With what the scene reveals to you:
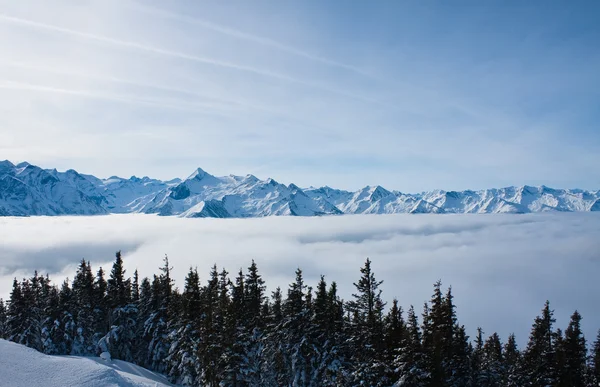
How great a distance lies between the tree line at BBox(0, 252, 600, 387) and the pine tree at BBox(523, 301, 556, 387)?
110 millimetres

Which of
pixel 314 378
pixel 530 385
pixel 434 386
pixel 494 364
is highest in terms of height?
pixel 434 386

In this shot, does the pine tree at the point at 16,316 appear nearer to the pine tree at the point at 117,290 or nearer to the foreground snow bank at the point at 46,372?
the pine tree at the point at 117,290

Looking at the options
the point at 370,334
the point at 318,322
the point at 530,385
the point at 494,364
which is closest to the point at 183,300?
the point at 318,322

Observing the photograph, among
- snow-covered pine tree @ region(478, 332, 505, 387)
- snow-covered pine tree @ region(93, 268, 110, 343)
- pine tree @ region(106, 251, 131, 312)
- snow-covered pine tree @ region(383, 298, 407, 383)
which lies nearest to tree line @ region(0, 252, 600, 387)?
snow-covered pine tree @ region(383, 298, 407, 383)

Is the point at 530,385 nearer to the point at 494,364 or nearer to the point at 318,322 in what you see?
the point at 494,364

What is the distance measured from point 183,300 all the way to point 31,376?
17.7 metres

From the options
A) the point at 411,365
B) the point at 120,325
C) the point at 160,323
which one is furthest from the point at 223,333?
the point at 120,325

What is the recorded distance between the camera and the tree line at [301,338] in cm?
3016

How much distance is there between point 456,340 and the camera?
121 feet

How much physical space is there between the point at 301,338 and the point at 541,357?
1019 inches

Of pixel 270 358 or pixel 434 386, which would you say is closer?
pixel 434 386

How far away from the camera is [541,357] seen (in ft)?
127

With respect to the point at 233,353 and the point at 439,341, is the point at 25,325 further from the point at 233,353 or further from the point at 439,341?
the point at 439,341

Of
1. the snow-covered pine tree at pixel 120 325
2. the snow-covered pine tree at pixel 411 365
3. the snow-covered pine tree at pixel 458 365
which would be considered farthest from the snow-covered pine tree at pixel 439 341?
the snow-covered pine tree at pixel 120 325
